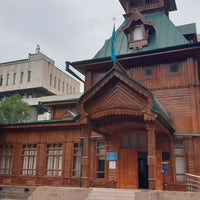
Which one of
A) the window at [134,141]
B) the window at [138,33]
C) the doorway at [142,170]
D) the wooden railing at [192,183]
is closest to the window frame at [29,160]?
the window at [134,141]

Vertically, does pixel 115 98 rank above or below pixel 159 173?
above

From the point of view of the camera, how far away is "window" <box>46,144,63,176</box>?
15672 mm

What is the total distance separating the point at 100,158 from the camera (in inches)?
590

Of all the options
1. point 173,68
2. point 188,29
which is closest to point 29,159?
point 173,68

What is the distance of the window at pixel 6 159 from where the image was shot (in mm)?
16891

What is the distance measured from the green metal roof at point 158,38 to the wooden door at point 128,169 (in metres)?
6.00

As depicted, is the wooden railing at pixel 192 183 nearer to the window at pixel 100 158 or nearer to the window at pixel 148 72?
the window at pixel 100 158

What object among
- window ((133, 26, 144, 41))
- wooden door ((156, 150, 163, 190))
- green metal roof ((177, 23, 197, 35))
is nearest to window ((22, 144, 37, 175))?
wooden door ((156, 150, 163, 190))

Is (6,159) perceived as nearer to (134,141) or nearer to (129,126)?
(134,141)

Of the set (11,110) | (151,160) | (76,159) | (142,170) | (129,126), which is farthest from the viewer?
(11,110)

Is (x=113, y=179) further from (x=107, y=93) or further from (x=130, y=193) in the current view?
(x=107, y=93)

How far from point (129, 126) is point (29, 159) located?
7087mm

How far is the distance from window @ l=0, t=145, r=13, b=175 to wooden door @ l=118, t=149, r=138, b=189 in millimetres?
7262

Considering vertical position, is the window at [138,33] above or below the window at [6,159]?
above
